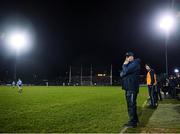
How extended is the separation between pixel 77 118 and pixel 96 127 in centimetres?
223

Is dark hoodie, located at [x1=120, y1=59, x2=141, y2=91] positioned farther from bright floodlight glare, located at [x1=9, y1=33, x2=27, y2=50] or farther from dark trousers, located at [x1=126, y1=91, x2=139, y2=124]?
bright floodlight glare, located at [x1=9, y1=33, x2=27, y2=50]

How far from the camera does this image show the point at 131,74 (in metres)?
9.83

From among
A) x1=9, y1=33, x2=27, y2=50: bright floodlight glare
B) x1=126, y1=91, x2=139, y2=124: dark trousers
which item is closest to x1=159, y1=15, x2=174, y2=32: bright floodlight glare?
x1=126, y1=91, x2=139, y2=124: dark trousers

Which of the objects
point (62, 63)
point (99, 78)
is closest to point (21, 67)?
point (62, 63)

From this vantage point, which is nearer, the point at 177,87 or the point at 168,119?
the point at 168,119

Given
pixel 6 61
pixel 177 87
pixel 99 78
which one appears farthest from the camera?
pixel 6 61

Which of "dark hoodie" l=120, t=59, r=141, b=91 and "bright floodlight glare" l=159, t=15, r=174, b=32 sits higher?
"bright floodlight glare" l=159, t=15, r=174, b=32

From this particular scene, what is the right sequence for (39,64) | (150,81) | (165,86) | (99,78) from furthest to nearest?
1. (39,64)
2. (99,78)
3. (165,86)
4. (150,81)

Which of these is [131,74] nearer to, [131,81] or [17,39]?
[131,81]

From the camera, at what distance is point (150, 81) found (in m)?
15.9

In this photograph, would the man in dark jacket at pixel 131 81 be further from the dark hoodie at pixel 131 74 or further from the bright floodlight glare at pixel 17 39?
the bright floodlight glare at pixel 17 39

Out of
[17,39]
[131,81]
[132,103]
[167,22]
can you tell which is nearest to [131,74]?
[131,81]

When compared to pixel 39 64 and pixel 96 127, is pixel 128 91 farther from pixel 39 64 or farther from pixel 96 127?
pixel 39 64

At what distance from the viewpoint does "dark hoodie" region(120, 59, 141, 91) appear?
973 centimetres
